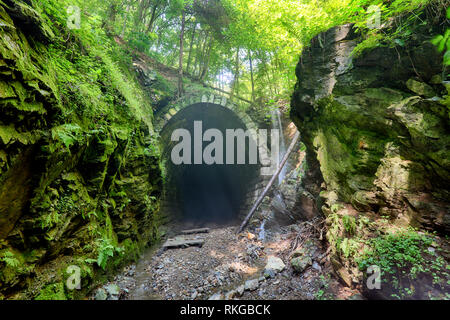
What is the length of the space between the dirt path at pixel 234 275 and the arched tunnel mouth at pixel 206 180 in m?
3.54

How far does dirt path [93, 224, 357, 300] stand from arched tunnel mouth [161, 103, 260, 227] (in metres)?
3.54

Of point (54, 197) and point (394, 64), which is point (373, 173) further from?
point (54, 197)

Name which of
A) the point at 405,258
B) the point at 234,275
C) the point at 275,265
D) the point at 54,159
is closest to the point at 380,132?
the point at 405,258

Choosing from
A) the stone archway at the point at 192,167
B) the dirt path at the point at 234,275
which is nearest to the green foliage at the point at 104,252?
the dirt path at the point at 234,275

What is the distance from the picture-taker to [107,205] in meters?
4.08

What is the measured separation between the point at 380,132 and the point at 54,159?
523cm

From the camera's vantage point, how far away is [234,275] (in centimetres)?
422

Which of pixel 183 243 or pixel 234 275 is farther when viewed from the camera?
pixel 183 243

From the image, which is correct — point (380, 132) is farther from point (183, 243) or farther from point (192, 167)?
point (192, 167)

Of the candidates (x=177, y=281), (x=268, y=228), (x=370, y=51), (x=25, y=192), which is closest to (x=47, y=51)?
(x=25, y=192)

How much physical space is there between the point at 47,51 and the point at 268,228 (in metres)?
7.36

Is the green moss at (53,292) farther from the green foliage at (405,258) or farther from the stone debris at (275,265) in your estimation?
the green foliage at (405,258)

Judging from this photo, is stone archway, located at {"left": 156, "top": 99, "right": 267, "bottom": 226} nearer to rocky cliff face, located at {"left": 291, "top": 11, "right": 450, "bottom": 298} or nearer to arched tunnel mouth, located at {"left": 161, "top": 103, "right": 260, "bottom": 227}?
arched tunnel mouth, located at {"left": 161, "top": 103, "right": 260, "bottom": 227}

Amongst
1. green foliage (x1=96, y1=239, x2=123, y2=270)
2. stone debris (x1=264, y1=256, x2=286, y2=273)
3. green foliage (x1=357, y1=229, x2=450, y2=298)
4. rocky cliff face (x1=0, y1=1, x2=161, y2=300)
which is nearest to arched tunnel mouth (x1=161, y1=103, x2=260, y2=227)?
rocky cliff face (x1=0, y1=1, x2=161, y2=300)
